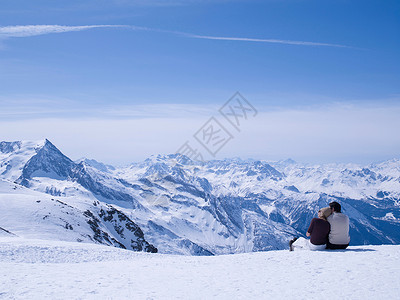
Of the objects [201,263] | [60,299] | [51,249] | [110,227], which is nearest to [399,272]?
[201,263]

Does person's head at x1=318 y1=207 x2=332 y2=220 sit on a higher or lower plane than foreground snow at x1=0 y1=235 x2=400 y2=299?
higher

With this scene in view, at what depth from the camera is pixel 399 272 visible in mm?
13148

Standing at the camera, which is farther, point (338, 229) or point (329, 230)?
point (329, 230)

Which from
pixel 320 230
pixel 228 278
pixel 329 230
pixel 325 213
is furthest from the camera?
pixel 329 230

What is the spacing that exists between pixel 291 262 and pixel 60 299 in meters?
10.6

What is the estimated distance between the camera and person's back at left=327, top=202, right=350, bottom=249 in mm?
16141

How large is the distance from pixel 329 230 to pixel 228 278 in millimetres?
6488

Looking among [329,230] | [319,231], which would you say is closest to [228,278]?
[319,231]

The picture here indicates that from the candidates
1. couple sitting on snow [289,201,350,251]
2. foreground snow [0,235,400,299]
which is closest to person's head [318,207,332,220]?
couple sitting on snow [289,201,350,251]

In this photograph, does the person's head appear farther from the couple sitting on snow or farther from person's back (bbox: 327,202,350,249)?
person's back (bbox: 327,202,350,249)

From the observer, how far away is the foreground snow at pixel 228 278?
11.6 m

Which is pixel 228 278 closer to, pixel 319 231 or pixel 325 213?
pixel 319 231

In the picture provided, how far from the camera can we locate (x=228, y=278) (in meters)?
13.9

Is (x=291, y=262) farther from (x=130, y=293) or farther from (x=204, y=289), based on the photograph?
(x=130, y=293)
